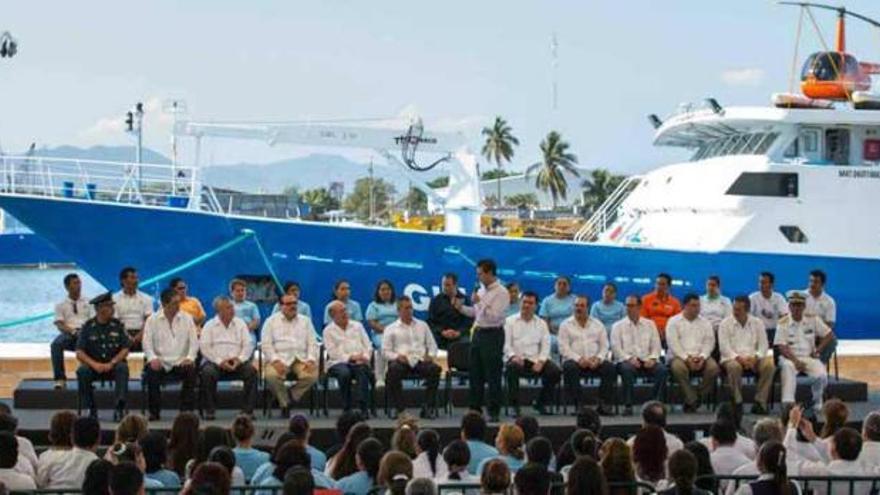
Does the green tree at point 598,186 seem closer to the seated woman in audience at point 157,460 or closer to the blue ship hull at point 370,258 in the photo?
the blue ship hull at point 370,258

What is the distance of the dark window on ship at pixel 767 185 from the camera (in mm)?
22047

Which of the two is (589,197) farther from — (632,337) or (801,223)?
(632,337)

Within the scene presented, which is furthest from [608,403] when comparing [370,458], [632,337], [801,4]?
[801,4]

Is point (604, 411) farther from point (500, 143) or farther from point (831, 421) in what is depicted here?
point (500, 143)

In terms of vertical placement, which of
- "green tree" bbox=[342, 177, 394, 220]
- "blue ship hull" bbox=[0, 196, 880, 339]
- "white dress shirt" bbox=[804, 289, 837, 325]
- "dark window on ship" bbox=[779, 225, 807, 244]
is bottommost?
"white dress shirt" bbox=[804, 289, 837, 325]

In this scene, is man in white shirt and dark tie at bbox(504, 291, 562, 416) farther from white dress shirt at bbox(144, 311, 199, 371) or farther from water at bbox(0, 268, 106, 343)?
Result: water at bbox(0, 268, 106, 343)

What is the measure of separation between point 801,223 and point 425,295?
5.30m

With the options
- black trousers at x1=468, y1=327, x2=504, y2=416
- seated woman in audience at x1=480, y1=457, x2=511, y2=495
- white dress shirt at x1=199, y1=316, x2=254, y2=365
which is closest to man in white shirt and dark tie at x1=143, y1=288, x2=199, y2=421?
white dress shirt at x1=199, y1=316, x2=254, y2=365

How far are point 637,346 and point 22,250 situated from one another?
2883 inches

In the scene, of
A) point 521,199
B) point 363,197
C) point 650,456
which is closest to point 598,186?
point 521,199

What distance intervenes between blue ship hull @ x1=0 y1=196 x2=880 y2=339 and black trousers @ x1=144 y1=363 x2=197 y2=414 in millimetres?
8357

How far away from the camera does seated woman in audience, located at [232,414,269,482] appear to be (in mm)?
9875

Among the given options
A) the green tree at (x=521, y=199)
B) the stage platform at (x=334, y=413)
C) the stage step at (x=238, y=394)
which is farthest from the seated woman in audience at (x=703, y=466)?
the green tree at (x=521, y=199)

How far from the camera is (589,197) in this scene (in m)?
93.5
